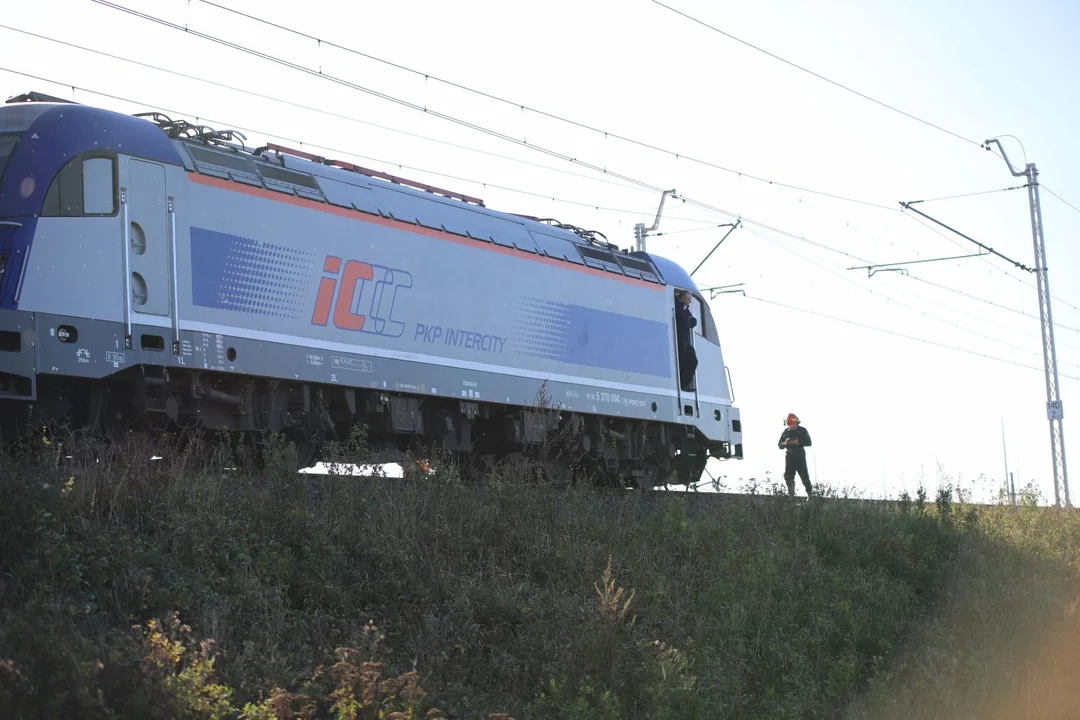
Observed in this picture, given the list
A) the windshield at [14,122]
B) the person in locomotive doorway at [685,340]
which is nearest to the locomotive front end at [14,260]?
the windshield at [14,122]

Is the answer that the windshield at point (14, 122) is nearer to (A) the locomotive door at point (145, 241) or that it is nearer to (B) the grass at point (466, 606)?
(A) the locomotive door at point (145, 241)

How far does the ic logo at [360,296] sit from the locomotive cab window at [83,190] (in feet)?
9.72

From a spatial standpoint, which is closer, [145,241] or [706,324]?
[145,241]

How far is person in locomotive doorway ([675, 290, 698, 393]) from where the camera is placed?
861 inches

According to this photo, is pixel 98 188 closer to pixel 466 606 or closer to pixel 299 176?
pixel 299 176

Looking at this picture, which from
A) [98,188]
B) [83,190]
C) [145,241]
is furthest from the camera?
[145,241]

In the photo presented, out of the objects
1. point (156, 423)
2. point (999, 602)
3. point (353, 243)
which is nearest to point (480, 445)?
point (353, 243)

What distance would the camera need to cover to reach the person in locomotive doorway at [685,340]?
21859 mm

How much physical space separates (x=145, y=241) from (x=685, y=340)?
11.1 m

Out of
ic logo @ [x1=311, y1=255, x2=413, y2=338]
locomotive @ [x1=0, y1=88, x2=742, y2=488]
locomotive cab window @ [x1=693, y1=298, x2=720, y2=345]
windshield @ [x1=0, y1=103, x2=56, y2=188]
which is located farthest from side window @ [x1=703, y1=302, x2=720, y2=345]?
windshield @ [x1=0, y1=103, x2=56, y2=188]

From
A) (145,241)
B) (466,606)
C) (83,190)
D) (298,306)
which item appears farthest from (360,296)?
(466,606)

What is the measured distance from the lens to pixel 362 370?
51.0 ft

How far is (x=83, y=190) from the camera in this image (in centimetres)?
1269

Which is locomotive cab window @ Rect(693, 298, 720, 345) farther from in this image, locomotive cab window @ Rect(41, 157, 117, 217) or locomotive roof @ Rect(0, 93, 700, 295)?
locomotive cab window @ Rect(41, 157, 117, 217)
